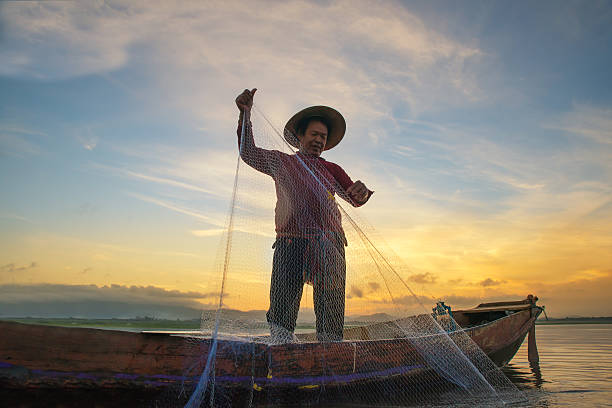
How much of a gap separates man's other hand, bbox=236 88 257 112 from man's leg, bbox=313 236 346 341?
1.43 m

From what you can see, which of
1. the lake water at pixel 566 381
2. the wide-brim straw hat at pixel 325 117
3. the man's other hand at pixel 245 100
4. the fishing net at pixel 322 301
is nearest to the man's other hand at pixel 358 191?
the fishing net at pixel 322 301

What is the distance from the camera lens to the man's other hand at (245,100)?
3.22 meters

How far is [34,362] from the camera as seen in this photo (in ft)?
6.40

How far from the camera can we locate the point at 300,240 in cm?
321

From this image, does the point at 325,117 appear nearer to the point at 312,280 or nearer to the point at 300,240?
the point at 300,240

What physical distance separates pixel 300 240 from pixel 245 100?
1292mm

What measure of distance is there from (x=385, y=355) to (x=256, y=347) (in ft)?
4.14

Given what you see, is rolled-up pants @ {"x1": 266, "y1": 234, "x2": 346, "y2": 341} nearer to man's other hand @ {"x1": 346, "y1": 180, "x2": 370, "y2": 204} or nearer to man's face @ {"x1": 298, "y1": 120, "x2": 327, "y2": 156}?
man's other hand @ {"x1": 346, "y1": 180, "x2": 370, "y2": 204}

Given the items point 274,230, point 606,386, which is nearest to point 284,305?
point 274,230

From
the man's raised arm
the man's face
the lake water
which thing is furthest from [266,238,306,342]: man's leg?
the lake water

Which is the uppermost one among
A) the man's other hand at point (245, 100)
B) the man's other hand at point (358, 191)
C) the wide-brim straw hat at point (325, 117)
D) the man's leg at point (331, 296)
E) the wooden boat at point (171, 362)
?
the wide-brim straw hat at point (325, 117)

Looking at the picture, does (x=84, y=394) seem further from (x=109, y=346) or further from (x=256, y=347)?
(x=256, y=347)

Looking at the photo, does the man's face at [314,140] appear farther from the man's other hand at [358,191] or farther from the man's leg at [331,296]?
the man's leg at [331,296]

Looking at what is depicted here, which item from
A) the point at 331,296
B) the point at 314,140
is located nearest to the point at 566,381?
the point at 331,296
